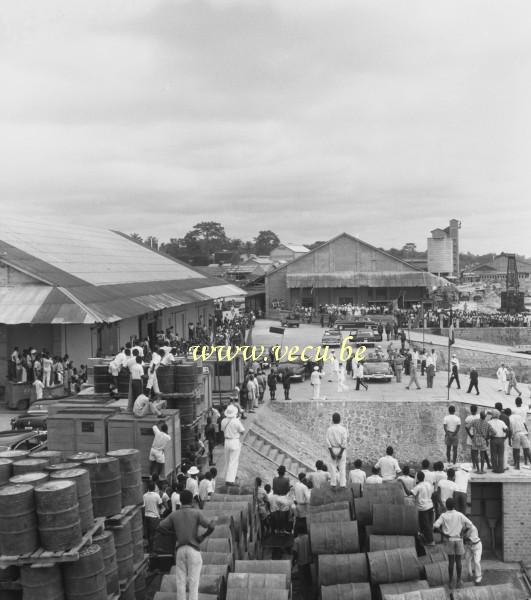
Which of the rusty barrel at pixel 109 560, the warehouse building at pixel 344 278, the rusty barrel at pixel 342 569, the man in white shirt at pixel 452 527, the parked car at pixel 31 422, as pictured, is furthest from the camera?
the warehouse building at pixel 344 278

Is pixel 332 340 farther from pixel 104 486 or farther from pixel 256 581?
pixel 256 581

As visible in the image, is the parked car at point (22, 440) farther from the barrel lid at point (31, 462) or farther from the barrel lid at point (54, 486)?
the barrel lid at point (54, 486)

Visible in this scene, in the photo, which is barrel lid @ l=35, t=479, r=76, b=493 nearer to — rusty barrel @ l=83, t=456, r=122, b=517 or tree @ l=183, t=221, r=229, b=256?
rusty barrel @ l=83, t=456, r=122, b=517

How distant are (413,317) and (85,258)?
97.5ft

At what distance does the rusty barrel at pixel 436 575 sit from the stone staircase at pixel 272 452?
11.2m

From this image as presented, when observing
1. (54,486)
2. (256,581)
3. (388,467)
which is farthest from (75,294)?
(256,581)

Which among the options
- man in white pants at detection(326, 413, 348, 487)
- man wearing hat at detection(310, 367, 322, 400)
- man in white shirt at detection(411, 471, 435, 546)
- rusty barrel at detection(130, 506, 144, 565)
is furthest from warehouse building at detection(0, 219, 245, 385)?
man in white shirt at detection(411, 471, 435, 546)

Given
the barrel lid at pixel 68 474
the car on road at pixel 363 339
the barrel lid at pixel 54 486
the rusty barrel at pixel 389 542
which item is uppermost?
the car on road at pixel 363 339

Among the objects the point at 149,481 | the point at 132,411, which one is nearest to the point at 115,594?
the point at 149,481

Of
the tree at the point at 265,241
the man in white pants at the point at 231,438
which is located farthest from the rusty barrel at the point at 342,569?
the tree at the point at 265,241

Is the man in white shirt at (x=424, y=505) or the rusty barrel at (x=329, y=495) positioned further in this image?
the rusty barrel at (x=329, y=495)

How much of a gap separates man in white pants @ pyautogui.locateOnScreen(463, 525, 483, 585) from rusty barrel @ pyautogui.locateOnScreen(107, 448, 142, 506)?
559cm

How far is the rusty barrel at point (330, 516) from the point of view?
424 inches

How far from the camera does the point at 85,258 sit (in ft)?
109
